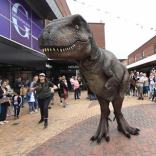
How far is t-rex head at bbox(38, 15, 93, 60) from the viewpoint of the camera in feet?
5.43

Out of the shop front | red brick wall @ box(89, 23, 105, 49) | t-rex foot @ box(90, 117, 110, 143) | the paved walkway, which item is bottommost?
the paved walkway

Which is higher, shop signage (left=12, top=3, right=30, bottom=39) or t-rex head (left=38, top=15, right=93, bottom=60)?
shop signage (left=12, top=3, right=30, bottom=39)

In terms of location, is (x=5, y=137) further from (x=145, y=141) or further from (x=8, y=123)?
(x=145, y=141)

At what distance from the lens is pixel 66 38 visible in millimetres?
1733

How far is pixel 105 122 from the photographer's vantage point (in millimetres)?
3150

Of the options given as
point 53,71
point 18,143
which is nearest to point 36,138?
point 18,143

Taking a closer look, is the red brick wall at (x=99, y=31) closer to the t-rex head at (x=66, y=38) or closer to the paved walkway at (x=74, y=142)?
the paved walkway at (x=74, y=142)

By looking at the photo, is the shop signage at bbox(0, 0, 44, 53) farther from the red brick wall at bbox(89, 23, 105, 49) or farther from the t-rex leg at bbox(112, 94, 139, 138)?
the red brick wall at bbox(89, 23, 105, 49)

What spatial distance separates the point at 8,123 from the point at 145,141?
441cm

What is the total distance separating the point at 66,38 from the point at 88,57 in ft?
2.10

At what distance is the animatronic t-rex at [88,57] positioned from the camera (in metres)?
1.69

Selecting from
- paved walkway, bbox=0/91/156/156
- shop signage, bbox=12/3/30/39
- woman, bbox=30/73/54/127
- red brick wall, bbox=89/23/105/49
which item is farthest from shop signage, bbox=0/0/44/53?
red brick wall, bbox=89/23/105/49

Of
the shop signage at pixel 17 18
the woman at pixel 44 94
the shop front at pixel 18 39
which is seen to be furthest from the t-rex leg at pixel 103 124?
the shop signage at pixel 17 18

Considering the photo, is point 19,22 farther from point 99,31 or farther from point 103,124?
point 99,31
